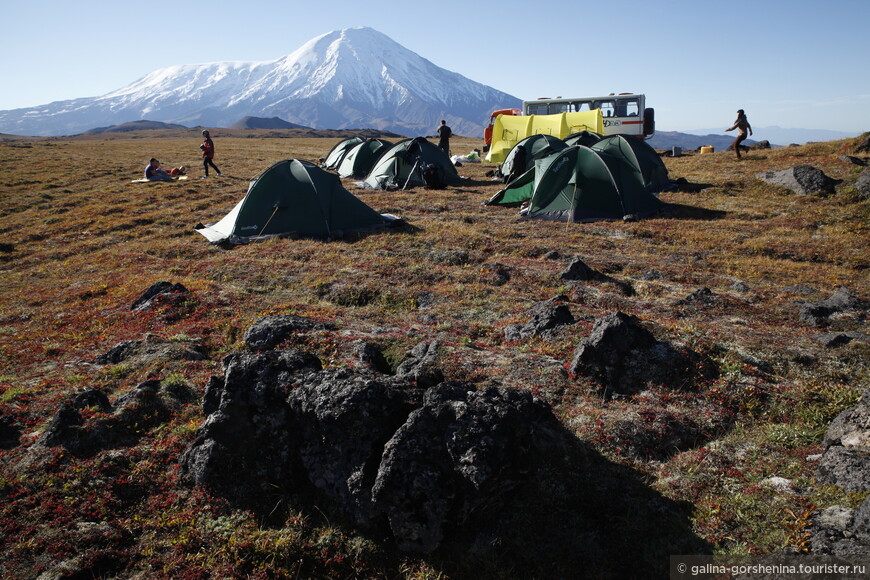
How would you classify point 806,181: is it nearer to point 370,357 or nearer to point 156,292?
point 370,357

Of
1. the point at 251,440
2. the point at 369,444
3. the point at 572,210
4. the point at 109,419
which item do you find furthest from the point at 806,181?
the point at 109,419

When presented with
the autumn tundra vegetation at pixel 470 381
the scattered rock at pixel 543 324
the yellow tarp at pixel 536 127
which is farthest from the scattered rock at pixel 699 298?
the yellow tarp at pixel 536 127

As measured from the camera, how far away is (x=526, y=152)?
27609 millimetres

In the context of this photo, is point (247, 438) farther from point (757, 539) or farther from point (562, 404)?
point (757, 539)

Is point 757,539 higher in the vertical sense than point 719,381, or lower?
lower

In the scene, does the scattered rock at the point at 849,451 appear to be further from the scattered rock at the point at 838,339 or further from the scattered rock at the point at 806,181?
the scattered rock at the point at 806,181

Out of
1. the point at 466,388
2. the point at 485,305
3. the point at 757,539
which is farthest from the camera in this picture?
the point at 485,305

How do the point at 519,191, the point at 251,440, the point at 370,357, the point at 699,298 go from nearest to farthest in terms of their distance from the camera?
the point at 251,440, the point at 370,357, the point at 699,298, the point at 519,191

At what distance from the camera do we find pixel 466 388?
5637 mm

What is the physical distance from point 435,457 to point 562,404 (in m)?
2.65

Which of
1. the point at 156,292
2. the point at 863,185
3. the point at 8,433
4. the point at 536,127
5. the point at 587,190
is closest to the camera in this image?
the point at 8,433

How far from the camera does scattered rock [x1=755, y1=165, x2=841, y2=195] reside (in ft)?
67.8

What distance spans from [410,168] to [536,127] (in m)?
13.2

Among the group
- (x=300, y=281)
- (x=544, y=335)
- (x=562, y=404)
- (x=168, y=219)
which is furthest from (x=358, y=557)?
(x=168, y=219)
